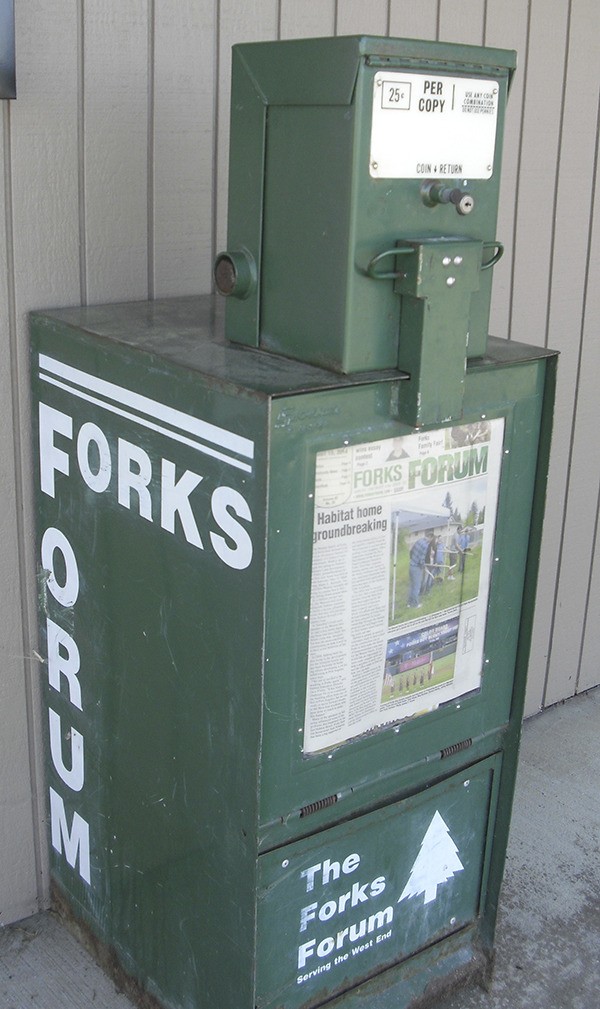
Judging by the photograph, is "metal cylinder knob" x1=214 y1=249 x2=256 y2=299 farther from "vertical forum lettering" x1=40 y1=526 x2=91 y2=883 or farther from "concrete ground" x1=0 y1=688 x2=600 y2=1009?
"concrete ground" x1=0 y1=688 x2=600 y2=1009

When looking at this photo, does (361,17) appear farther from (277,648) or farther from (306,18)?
(277,648)

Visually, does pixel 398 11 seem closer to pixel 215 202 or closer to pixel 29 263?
pixel 215 202

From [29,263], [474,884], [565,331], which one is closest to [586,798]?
[474,884]

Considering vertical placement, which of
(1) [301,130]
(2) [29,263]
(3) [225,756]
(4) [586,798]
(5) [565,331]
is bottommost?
(4) [586,798]

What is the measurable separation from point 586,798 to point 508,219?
1638mm

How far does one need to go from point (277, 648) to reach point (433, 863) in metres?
0.75

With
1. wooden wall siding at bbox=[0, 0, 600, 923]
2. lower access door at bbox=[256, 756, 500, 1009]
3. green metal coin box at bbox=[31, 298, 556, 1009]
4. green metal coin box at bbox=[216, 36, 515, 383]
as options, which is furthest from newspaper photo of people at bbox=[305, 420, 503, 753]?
wooden wall siding at bbox=[0, 0, 600, 923]

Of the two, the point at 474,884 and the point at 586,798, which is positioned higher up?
the point at 474,884

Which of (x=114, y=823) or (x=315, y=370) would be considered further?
(x=114, y=823)

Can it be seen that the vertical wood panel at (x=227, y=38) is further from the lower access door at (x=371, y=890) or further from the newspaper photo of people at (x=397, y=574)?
the lower access door at (x=371, y=890)

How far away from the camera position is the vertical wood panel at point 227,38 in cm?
230

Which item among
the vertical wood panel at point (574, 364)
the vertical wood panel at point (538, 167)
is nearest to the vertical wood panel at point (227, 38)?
the vertical wood panel at point (538, 167)

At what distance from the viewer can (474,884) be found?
231 cm

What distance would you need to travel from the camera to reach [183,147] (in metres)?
2.30
